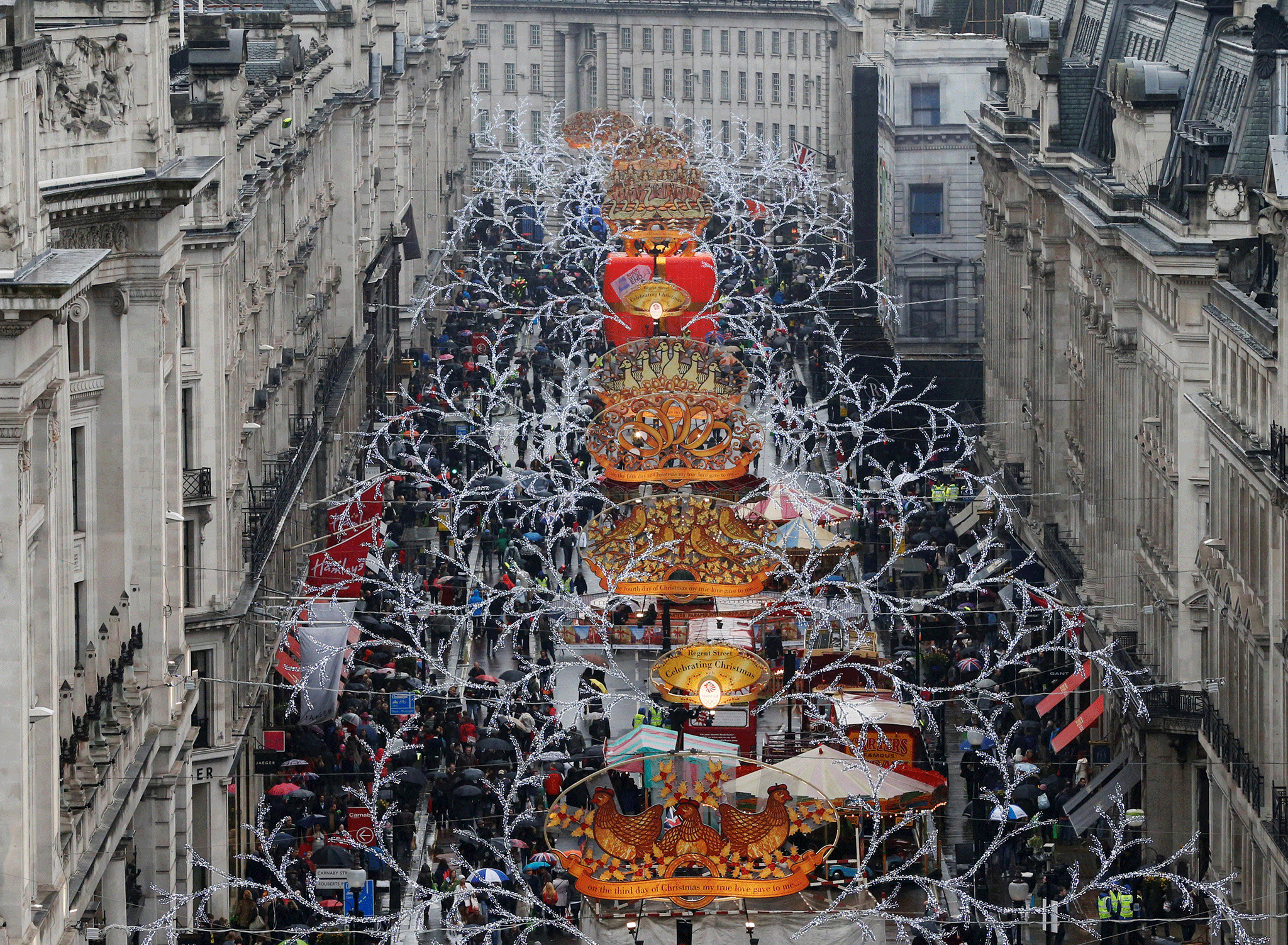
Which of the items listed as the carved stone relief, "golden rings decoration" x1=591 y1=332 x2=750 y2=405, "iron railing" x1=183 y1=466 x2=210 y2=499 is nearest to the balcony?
"iron railing" x1=183 y1=466 x2=210 y2=499

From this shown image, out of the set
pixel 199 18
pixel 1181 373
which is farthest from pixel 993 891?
pixel 199 18

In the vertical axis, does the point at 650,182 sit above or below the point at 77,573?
above

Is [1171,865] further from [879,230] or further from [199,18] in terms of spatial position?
[879,230]

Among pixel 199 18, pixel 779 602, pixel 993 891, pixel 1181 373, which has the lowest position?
pixel 993 891

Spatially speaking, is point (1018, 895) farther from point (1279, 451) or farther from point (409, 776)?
point (409, 776)

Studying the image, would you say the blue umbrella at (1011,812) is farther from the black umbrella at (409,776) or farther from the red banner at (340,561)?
the red banner at (340,561)
